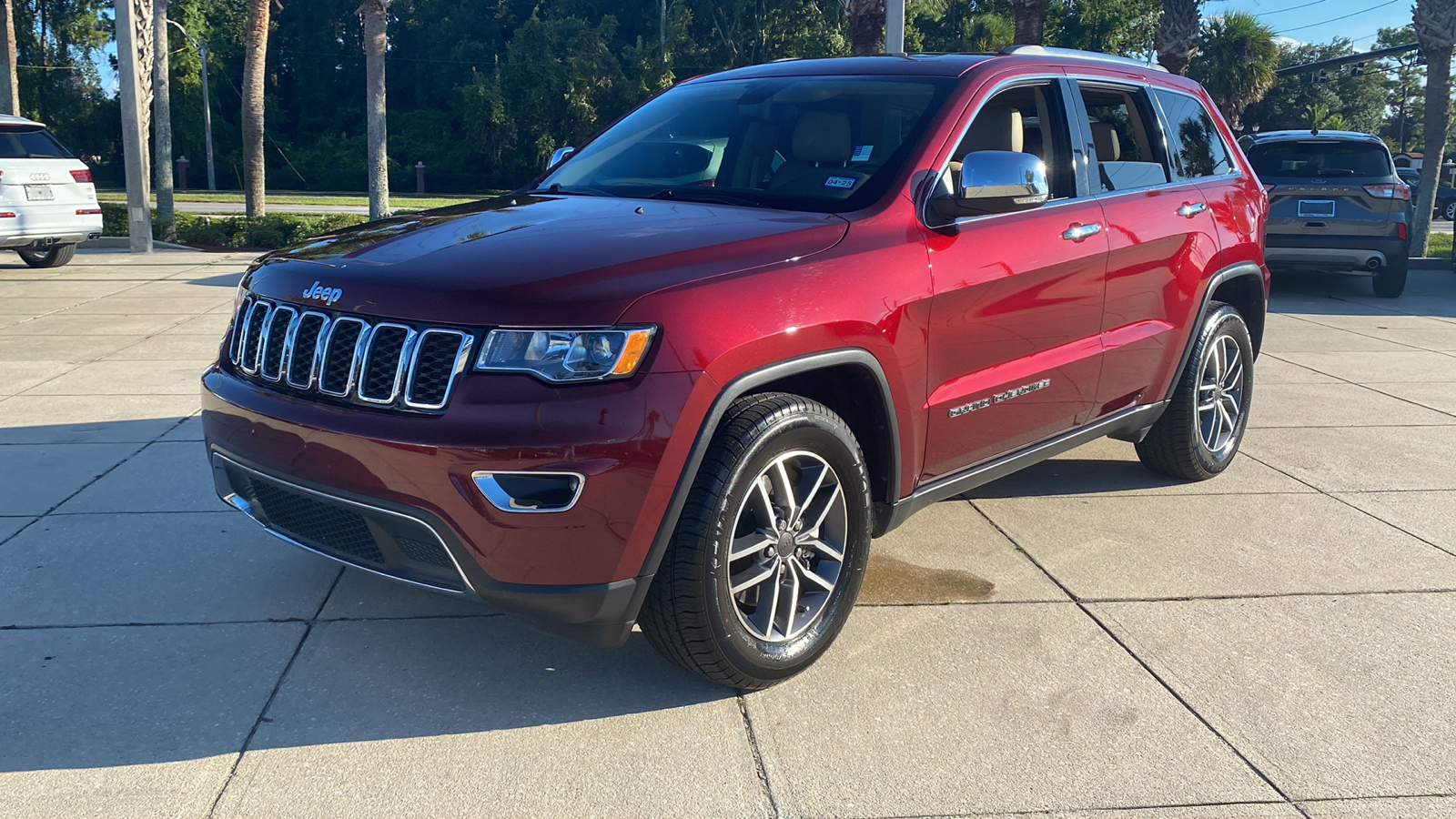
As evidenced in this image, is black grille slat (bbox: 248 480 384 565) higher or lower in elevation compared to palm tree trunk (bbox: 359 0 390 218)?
lower

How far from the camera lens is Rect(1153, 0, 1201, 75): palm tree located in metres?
23.0

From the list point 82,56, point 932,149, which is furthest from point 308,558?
point 82,56

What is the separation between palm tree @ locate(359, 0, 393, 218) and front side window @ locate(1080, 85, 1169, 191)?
15.5 meters

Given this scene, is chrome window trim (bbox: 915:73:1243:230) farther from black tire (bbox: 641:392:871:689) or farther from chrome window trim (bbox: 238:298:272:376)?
chrome window trim (bbox: 238:298:272:376)

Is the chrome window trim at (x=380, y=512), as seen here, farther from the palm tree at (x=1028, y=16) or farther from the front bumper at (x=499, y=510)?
the palm tree at (x=1028, y=16)

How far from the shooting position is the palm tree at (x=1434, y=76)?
17422 millimetres

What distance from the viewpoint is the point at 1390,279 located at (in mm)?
12781

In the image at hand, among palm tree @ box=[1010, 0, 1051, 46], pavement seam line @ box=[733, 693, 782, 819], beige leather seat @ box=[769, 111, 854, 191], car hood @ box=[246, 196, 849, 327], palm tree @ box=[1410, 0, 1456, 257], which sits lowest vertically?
pavement seam line @ box=[733, 693, 782, 819]

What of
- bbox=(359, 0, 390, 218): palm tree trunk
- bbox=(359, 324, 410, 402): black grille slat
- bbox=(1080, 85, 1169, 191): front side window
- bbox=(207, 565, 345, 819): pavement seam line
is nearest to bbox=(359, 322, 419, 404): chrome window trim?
bbox=(359, 324, 410, 402): black grille slat

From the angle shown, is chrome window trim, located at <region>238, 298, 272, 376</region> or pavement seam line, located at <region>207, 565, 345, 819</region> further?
chrome window trim, located at <region>238, 298, 272, 376</region>

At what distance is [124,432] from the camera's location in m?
6.29

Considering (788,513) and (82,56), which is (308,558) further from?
(82,56)

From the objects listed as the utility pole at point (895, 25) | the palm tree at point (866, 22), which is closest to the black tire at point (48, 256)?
the utility pole at point (895, 25)

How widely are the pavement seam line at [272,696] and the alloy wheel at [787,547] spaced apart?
135 centimetres
